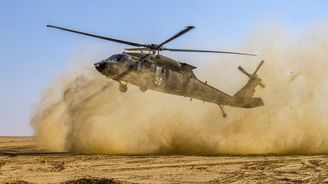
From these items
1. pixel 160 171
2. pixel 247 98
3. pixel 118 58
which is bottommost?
pixel 160 171

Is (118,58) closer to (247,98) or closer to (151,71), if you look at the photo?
(151,71)

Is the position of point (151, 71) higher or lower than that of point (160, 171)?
higher

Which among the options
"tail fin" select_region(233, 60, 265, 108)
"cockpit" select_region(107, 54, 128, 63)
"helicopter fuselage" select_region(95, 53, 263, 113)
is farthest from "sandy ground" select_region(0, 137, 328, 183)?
"tail fin" select_region(233, 60, 265, 108)

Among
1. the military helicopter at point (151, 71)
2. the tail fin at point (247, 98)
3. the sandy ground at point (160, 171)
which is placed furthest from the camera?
the tail fin at point (247, 98)

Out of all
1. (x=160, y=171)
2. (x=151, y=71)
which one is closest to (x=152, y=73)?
(x=151, y=71)

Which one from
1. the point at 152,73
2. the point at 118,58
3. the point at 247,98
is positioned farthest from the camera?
the point at 247,98

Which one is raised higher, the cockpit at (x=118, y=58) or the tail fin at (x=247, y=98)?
the cockpit at (x=118, y=58)

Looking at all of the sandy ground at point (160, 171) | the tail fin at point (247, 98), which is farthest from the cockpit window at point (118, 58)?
the tail fin at point (247, 98)

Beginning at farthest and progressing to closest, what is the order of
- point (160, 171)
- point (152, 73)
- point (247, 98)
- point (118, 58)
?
point (247, 98) → point (152, 73) → point (118, 58) → point (160, 171)

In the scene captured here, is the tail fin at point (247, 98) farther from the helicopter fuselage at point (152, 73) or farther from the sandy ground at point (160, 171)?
the sandy ground at point (160, 171)

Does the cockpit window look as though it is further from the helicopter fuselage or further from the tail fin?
the tail fin

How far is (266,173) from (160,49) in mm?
6956

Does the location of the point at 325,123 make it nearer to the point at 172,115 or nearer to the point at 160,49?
the point at 172,115

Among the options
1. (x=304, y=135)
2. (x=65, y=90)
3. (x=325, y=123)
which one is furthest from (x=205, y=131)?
(x=65, y=90)
